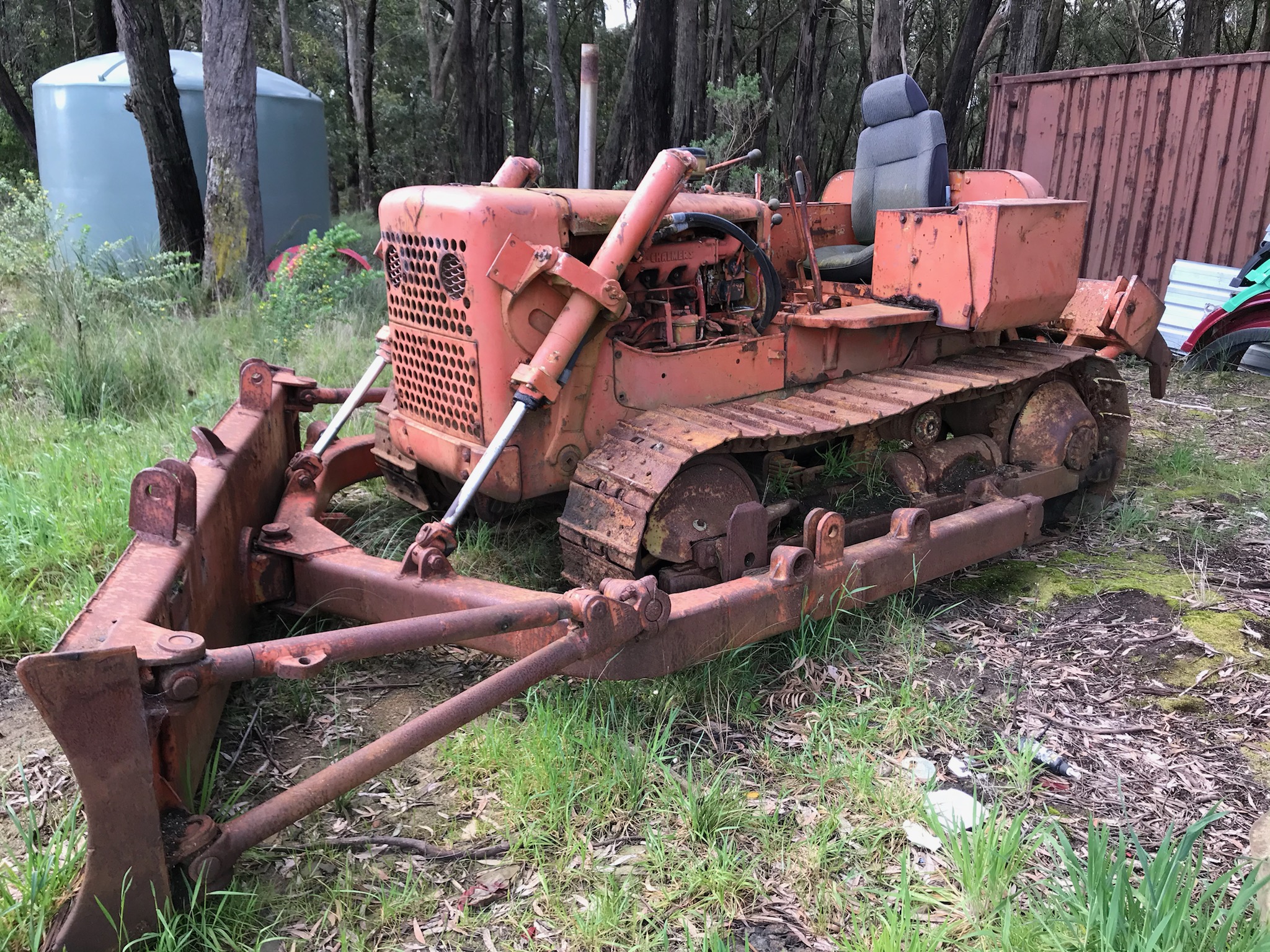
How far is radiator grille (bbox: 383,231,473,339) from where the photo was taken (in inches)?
129

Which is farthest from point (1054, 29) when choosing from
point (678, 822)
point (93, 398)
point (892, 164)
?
point (678, 822)

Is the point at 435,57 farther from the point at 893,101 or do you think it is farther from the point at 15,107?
the point at 893,101

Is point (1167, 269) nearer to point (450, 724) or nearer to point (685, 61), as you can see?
point (685, 61)

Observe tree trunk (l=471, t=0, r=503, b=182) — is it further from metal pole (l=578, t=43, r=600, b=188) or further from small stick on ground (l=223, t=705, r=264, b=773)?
small stick on ground (l=223, t=705, r=264, b=773)

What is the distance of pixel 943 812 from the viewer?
258 centimetres

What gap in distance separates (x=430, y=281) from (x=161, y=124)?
6.97m

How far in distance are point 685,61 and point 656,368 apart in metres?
9.52

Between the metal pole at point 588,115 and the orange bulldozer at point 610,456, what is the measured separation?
0.98ft

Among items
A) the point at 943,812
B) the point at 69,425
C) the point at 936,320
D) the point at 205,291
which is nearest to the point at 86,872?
the point at 943,812

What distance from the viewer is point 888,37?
407 inches

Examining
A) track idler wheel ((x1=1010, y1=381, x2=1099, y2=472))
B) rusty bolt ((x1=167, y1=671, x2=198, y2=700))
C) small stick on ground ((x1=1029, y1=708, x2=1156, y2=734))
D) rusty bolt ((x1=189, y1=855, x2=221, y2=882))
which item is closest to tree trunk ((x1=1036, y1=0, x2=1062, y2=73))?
track idler wheel ((x1=1010, y1=381, x2=1099, y2=472))

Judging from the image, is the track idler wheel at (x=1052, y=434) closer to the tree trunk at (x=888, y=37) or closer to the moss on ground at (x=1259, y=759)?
the moss on ground at (x=1259, y=759)

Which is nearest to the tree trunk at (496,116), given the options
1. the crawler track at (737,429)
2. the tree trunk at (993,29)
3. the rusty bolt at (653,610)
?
the tree trunk at (993,29)

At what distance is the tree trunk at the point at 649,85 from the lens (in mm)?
11195
